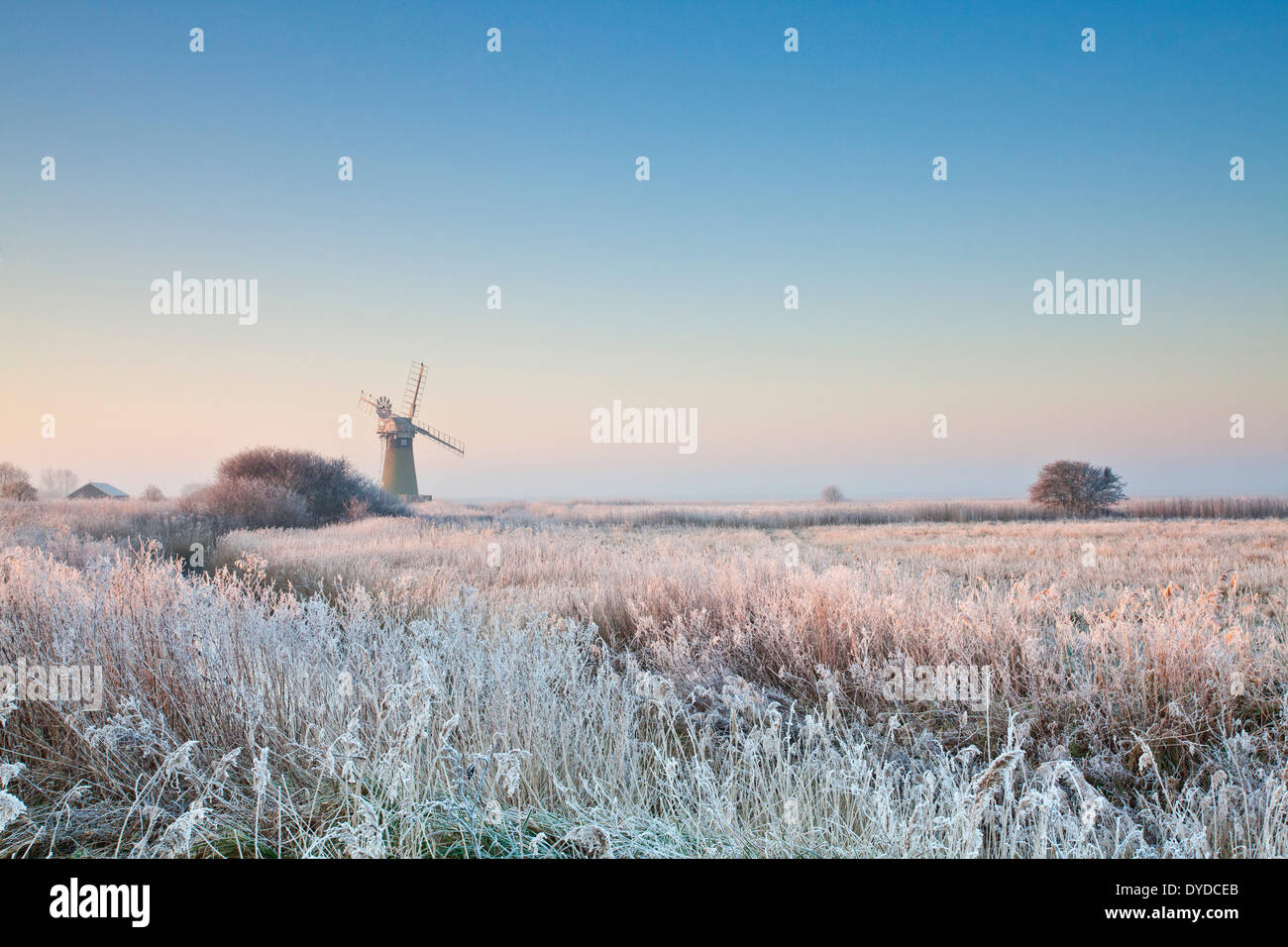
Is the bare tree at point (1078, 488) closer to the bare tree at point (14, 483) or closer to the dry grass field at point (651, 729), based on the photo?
the dry grass field at point (651, 729)

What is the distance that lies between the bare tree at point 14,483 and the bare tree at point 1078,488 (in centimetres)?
4667

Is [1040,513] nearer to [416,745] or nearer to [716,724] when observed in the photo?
[716,724]

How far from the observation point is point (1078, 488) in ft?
106

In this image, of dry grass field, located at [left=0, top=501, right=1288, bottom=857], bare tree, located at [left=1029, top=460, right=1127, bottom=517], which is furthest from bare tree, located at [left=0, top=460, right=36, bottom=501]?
bare tree, located at [left=1029, top=460, right=1127, bottom=517]

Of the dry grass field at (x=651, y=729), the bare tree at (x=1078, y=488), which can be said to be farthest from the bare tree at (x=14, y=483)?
the bare tree at (x=1078, y=488)

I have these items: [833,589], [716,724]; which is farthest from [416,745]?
[833,589]

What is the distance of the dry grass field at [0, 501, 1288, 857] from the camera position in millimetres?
2467

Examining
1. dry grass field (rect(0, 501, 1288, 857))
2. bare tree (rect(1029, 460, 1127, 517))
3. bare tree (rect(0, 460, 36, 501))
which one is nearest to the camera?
dry grass field (rect(0, 501, 1288, 857))

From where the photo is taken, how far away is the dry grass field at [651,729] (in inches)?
97.1

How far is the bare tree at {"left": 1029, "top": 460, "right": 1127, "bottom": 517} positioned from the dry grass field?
28217 millimetres

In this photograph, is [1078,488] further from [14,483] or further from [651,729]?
[14,483]

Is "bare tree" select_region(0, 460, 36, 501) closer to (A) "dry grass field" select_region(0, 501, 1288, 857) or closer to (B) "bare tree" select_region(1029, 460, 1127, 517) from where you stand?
(A) "dry grass field" select_region(0, 501, 1288, 857)

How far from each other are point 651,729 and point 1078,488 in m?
35.9

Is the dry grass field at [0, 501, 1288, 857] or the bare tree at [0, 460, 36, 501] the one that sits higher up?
the bare tree at [0, 460, 36, 501]
